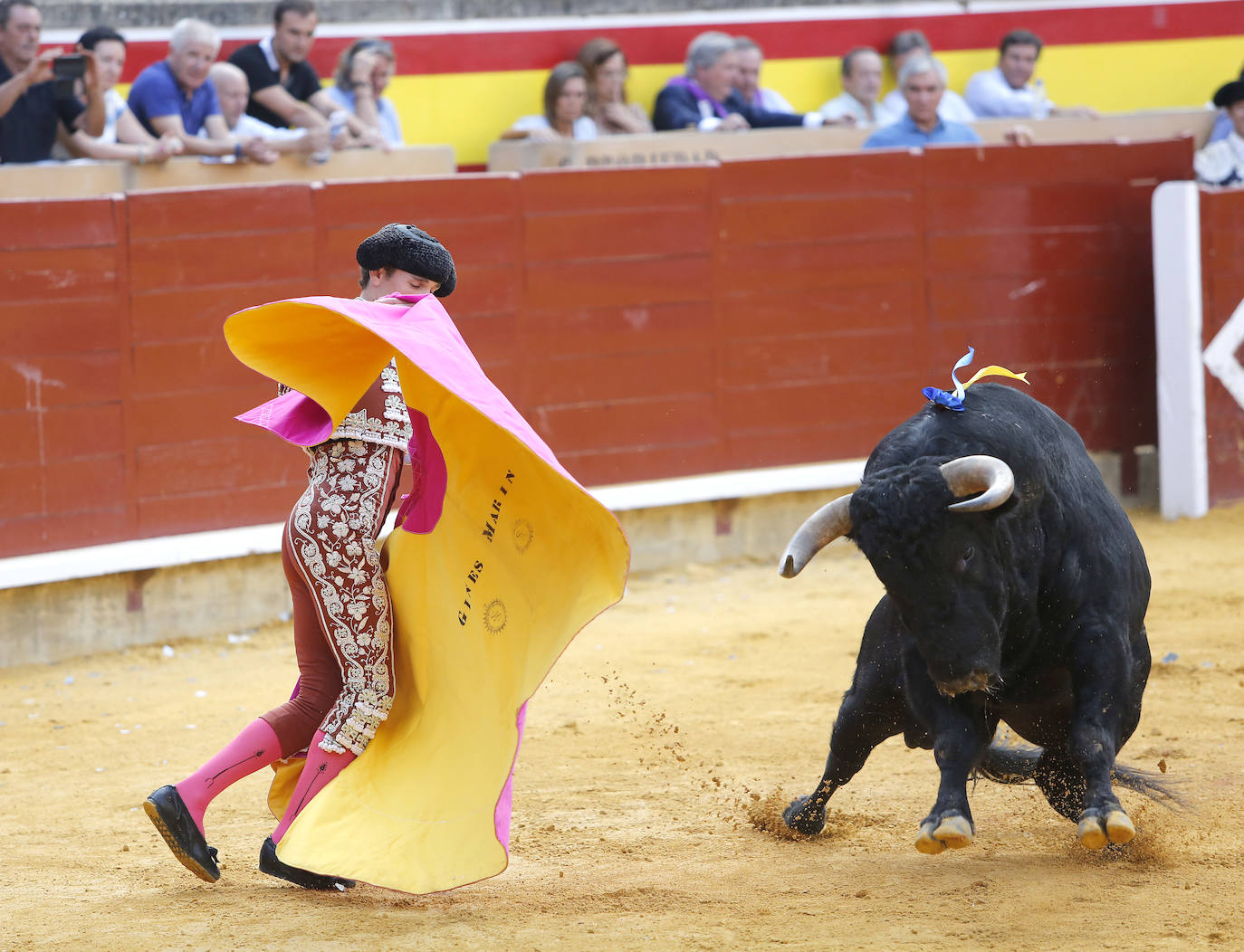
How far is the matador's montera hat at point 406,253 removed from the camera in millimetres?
2963

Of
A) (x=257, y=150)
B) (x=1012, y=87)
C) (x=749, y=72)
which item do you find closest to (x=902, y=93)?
(x=1012, y=87)

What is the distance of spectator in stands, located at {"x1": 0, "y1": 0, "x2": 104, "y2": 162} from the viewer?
563 centimetres

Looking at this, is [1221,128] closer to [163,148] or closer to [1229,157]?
[1229,157]

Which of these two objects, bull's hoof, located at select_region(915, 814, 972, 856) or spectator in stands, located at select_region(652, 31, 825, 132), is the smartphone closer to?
spectator in stands, located at select_region(652, 31, 825, 132)

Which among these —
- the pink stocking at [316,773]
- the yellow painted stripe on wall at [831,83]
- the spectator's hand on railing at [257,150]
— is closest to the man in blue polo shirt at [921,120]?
the yellow painted stripe on wall at [831,83]

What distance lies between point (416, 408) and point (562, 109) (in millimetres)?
4245

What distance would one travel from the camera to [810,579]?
21.2 ft

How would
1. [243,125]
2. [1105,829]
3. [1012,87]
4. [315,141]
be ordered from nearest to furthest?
[1105,829] < [315,141] < [243,125] < [1012,87]

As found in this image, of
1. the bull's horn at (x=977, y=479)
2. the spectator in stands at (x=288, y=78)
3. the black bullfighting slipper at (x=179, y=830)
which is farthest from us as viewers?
the spectator in stands at (x=288, y=78)

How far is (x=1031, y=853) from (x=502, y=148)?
442 centimetres

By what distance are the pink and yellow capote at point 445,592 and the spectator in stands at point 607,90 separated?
4.39 metres

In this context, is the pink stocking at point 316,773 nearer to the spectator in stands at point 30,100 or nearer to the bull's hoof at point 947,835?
the bull's hoof at point 947,835

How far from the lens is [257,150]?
588 cm

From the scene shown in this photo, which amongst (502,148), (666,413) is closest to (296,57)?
(502,148)
